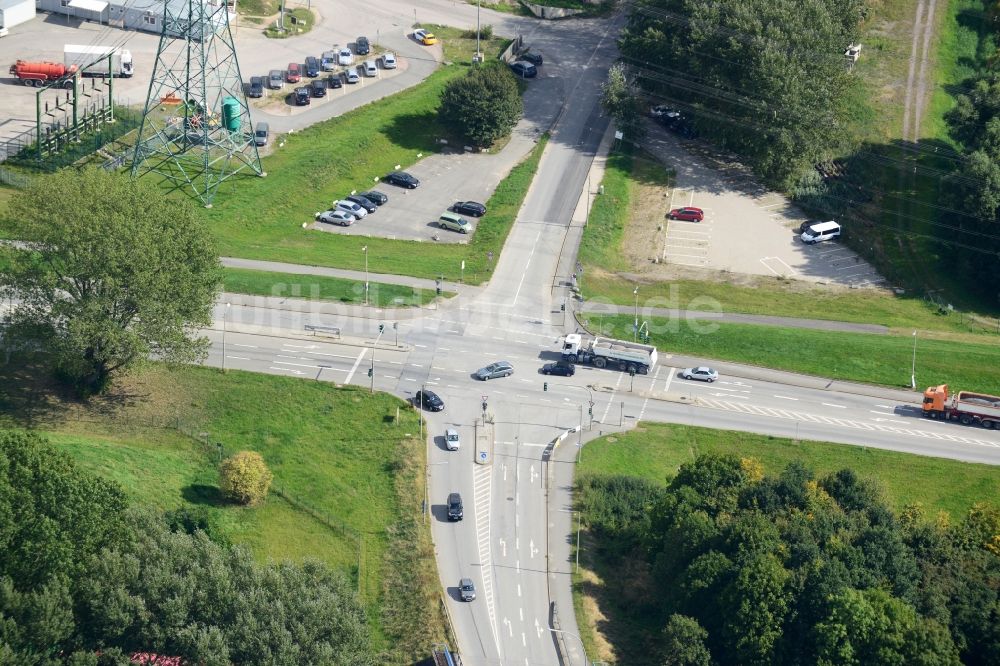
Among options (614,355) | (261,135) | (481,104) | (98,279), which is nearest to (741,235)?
(481,104)

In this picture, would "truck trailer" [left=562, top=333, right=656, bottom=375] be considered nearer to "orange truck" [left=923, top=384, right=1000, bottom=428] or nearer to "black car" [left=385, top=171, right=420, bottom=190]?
"orange truck" [left=923, top=384, right=1000, bottom=428]

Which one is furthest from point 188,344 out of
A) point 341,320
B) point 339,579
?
point 339,579

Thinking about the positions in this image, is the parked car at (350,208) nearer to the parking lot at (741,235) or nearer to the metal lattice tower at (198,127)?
the metal lattice tower at (198,127)

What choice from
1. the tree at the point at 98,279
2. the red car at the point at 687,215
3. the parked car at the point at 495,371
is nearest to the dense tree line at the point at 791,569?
the parked car at the point at 495,371

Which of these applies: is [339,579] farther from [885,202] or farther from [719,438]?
[885,202]

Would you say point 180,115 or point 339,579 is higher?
point 180,115

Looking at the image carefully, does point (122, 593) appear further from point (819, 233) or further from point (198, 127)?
point (819, 233)
